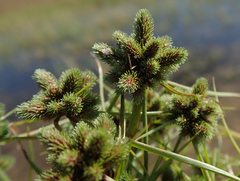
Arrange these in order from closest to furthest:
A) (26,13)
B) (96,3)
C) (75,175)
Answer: (75,175) → (26,13) → (96,3)

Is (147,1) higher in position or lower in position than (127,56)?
higher

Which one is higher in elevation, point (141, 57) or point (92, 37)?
point (92, 37)

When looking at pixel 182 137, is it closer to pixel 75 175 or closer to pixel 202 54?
pixel 75 175

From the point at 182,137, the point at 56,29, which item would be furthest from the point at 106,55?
the point at 56,29

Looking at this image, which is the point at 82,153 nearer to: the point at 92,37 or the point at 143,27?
the point at 143,27

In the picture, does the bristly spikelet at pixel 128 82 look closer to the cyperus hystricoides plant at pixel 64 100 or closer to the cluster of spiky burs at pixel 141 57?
the cluster of spiky burs at pixel 141 57

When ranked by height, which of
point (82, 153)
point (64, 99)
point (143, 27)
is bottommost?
point (82, 153)

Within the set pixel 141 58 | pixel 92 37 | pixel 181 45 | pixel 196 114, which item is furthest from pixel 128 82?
pixel 92 37

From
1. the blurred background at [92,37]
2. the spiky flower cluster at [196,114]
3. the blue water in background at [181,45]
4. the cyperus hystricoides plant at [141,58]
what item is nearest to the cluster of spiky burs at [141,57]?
the cyperus hystricoides plant at [141,58]
